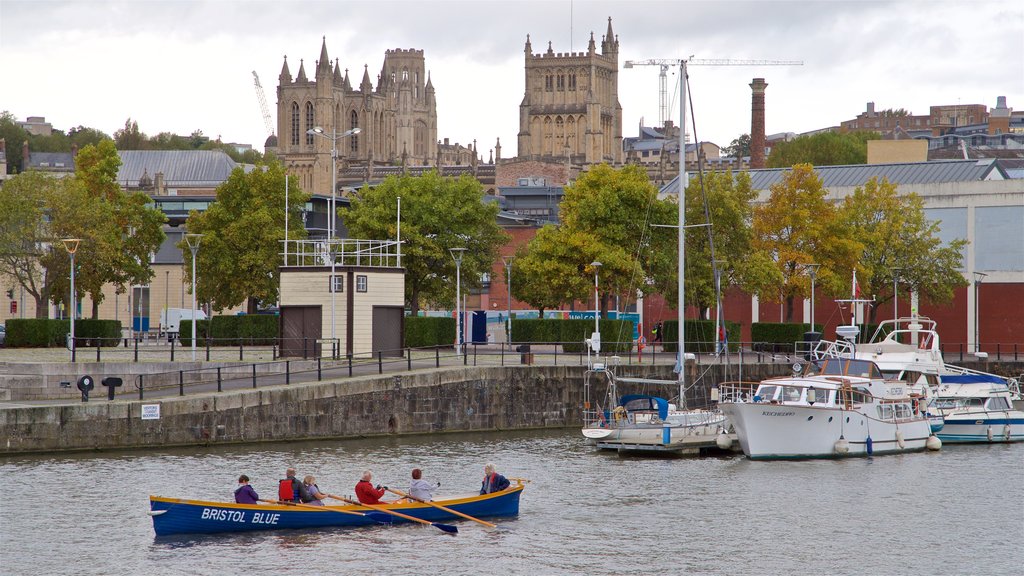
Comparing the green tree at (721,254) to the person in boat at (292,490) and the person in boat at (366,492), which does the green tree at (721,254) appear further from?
the person in boat at (292,490)

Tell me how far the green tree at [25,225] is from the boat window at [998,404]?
45661 mm

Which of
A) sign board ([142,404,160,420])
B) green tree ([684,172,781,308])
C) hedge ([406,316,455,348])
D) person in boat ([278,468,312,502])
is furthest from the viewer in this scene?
green tree ([684,172,781,308])

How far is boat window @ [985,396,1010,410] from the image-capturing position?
58344 millimetres

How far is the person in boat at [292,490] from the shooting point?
3406 centimetres

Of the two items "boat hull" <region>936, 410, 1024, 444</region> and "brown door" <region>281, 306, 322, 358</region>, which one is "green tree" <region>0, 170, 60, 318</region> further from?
"boat hull" <region>936, 410, 1024, 444</region>

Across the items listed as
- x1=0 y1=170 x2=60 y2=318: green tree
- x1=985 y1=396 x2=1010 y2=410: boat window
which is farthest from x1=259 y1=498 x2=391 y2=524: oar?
x1=0 y1=170 x2=60 y2=318: green tree

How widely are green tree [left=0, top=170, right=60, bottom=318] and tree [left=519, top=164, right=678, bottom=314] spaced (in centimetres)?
2576

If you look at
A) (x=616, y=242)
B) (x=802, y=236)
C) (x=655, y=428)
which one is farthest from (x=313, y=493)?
(x=802, y=236)

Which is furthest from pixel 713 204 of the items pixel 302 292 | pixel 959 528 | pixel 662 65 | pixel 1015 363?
pixel 959 528

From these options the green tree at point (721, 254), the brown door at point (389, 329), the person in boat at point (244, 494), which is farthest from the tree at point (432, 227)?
the person in boat at point (244, 494)

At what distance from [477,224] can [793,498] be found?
43330 mm

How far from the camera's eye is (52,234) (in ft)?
240

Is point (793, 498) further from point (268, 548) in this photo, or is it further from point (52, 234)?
point (52, 234)

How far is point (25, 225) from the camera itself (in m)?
72.8
